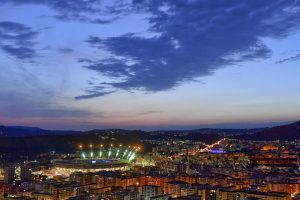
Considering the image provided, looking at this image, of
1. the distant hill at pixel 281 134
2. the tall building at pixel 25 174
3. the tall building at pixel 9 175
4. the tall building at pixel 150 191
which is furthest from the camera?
the distant hill at pixel 281 134

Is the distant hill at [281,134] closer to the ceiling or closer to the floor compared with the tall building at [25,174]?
closer to the ceiling

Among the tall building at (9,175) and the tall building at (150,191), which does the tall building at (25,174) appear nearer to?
the tall building at (9,175)

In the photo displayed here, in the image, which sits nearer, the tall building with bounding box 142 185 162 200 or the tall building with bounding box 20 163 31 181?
the tall building with bounding box 142 185 162 200

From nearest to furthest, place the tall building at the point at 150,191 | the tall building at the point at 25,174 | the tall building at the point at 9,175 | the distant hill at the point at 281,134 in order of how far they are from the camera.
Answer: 1. the tall building at the point at 150,191
2. the tall building at the point at 9,175
3. the tall building at the point at 25,174
4. the distant hill at the point at 281,134

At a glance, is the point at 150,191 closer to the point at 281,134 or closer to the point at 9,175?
the point at 9,175

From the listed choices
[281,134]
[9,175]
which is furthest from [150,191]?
[281,134]

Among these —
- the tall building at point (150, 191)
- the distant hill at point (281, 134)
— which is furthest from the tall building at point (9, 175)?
the distant hill at point (281, 134)

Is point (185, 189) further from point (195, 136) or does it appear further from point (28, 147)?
point (195, 136)

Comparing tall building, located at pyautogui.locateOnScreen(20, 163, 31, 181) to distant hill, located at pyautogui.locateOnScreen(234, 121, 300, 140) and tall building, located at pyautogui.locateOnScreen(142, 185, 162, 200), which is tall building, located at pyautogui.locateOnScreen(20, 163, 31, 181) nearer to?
tall building, located at pyautogui.locateOnScreen(142, 185, 162, 200)

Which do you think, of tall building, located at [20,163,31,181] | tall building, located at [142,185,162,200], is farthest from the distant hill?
tall building, located at [142,185,162,200]
